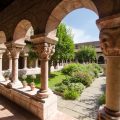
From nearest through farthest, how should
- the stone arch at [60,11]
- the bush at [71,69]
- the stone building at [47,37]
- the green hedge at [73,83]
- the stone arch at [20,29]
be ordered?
1. the stone building at [47,37]
2. the stone arch at [60,11]
3. the stone arch at [20,29]
4. the green hedge at [73,83]
5. the bush at [71,69]

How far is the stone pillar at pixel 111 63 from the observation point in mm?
2712

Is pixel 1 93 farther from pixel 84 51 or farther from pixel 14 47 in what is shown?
pixel 84 51

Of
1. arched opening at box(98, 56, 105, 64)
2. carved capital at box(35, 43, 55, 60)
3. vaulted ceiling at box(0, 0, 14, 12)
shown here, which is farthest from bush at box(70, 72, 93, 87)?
arched opening at box(98, 56, 105, 64)

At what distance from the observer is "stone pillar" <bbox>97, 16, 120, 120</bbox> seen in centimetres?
271

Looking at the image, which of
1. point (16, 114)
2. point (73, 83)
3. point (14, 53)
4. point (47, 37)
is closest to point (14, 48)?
point (14, 53)

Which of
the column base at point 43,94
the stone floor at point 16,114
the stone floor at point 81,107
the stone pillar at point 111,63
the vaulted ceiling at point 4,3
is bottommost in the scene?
the stone floor at point 81,107

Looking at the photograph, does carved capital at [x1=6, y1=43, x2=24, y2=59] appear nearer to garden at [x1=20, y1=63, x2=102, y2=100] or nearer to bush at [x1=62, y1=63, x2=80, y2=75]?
garden at [x1=20, y1=63, x2=102, y2=100]

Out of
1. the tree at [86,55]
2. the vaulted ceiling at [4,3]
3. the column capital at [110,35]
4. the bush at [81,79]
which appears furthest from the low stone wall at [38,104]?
the tree at [86,55]

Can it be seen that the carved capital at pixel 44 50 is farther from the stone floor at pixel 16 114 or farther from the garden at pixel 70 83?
the stone floor at pixel 16 114

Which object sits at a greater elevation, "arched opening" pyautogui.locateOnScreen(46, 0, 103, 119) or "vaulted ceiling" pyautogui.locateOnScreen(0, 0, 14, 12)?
"vaulted ceiling" pyautogui.locateOnScreen(0, 0, 14, 12)

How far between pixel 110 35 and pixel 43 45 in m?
2.33

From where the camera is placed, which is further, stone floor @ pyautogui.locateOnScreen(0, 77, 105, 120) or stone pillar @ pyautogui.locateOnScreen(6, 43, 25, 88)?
stone pillar @ pyautogui.locateOnScreen(6, 43, 25, 88)

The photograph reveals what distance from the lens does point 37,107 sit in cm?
484

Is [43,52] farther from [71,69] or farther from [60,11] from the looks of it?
[71,69]
